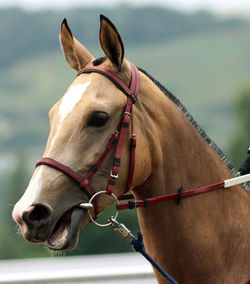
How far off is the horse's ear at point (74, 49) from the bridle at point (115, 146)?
9.9 inches

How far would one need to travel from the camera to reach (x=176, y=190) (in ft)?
14.2

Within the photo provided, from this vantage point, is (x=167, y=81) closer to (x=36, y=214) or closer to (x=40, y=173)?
(x=40, y=173)

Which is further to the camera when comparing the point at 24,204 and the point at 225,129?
the point at 225,129

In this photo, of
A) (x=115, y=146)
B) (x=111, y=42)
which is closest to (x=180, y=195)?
(x=115, y=146)

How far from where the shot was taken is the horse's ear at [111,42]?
4059 mm

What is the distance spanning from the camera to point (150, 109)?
4297 mm

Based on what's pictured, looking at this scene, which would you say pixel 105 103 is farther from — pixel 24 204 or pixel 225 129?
pixel 225 129

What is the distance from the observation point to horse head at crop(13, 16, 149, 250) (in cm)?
376

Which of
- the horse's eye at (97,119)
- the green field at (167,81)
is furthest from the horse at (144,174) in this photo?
the green field at (167,81)

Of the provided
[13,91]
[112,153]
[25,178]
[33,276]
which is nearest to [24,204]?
[112,153]

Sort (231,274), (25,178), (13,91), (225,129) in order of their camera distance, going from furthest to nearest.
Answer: (13,91), (225,129), (25,178), (231,274)

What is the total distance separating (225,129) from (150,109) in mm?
148754

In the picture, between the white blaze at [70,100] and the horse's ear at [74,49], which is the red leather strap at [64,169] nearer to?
the white blaze at [70,100]

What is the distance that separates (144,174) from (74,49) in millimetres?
1125
